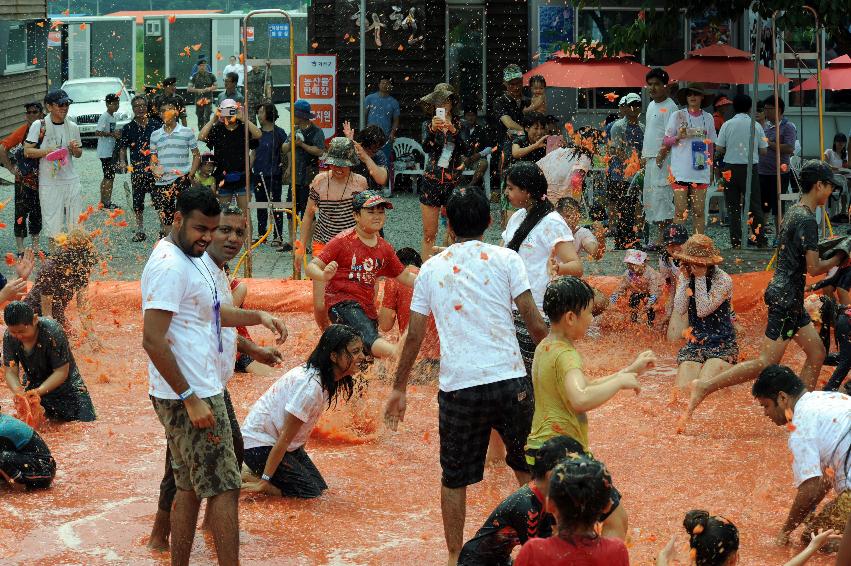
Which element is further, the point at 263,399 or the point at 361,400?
the point at 361,400

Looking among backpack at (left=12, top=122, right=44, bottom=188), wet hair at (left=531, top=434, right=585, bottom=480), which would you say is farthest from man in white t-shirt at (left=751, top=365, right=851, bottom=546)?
backpack at (left=12, top=122, right=44, bottom=188)

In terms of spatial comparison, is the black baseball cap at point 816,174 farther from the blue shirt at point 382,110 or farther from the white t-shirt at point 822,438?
the blue shirt at point 382,110

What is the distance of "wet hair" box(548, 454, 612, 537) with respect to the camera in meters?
3.87

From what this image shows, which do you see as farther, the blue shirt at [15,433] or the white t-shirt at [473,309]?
the blue shirt at [15,433]

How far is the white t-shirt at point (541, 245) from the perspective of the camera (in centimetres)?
704

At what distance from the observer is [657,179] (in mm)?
13961

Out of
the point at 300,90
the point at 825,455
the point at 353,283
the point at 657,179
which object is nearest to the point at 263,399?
the point at 353,283

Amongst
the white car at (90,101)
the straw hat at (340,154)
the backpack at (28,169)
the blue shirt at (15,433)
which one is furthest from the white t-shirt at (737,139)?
the white car at (90,101)

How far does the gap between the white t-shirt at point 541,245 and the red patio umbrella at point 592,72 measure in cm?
816

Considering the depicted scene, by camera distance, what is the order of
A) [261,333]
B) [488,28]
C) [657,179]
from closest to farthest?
1. [261,333]
2. [657,179]
3. [488,28]

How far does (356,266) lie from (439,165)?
4599 millimetres

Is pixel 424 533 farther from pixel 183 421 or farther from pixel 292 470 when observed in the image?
pixel 183 421

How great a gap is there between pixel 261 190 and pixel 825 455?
10.2m

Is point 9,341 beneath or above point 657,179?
beneath
